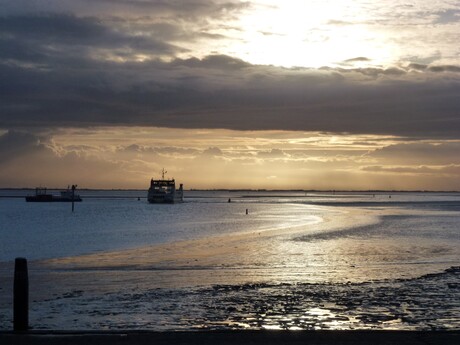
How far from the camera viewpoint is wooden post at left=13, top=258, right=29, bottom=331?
11.6 meters

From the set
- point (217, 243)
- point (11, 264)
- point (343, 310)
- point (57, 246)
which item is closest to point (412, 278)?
point (343, 310)

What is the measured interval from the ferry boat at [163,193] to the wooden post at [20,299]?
152088 mm

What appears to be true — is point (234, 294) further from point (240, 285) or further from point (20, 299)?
point (20, 299)

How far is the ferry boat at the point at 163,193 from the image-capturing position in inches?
6471

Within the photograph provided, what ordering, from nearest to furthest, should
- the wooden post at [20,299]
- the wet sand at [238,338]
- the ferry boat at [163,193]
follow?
the wet sand at [238,338] → the wooden post at [20,299] → the ferry boat at [163,193]

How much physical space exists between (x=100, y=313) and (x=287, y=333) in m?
6.02

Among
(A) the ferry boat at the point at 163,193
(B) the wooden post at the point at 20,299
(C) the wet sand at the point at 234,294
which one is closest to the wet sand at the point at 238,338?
(C) the wet sand at the point at 234,294

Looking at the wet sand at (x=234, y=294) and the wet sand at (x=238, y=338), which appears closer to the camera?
the wet sand at (x=238, y=338)

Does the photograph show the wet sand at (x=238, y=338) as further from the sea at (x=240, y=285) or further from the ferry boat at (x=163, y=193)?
the ferry boat at (x=163, y=193)

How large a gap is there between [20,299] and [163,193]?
154m

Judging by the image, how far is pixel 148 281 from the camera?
2214cm

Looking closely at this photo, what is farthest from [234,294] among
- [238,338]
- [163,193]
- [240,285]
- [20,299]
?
[163,193]

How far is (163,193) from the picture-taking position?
16550 cm

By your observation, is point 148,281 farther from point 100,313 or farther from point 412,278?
point 412,278
